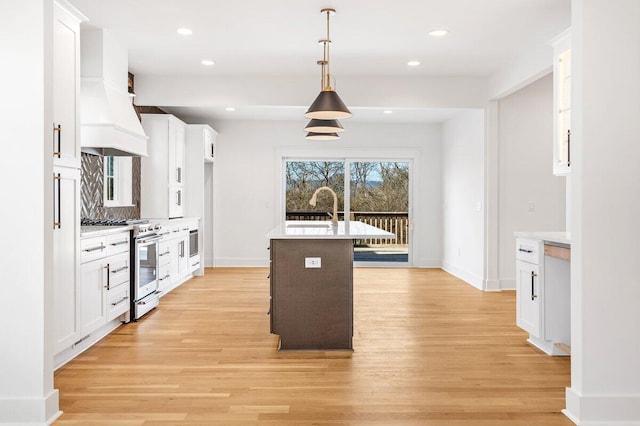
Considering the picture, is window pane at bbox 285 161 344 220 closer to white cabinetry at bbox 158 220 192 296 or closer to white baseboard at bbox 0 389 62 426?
white cabinetry at bbox 158 220 192 296

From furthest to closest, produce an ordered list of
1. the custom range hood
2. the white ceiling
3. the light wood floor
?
the custom range hood < the white ceiling < the light wood floor

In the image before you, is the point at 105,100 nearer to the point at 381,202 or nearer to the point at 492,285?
the point at 492,285

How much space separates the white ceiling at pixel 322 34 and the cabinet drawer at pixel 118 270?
6.60ft

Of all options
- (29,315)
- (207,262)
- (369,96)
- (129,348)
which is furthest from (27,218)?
(207,262)

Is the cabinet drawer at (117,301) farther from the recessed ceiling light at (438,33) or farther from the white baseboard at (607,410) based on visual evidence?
the recessed ceiling light at (438,33)

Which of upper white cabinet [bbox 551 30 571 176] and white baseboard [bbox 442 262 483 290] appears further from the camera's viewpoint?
white baseboard [bbox 442 262 483 290]

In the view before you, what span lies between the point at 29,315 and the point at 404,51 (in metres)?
4.13

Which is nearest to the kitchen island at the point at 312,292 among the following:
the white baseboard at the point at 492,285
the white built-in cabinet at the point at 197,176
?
the white baseboard at the point at 492,285

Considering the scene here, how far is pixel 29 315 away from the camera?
8.47ft

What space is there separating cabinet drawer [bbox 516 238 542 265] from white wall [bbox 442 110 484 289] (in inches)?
95.4

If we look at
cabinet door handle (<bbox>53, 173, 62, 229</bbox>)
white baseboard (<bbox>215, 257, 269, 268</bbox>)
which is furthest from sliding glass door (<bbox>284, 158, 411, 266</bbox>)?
cabinet door handle (<bbox>53, 173, 62, 229</bbox>)

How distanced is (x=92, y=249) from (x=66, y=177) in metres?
0.65

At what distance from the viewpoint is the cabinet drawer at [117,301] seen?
4.16m

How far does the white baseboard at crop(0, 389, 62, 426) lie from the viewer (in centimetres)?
256
